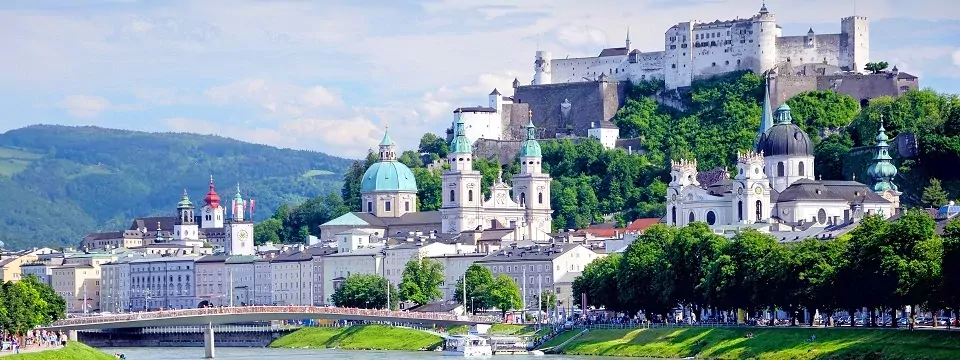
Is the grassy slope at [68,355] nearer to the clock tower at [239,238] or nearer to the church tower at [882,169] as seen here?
the church tower at [882,169]

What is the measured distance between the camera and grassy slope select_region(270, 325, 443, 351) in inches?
3903

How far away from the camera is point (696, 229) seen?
89625 mm

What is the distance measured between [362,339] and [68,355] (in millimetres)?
33451

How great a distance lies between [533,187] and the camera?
15088 centimetres

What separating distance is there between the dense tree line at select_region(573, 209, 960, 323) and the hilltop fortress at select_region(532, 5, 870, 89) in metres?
57.2

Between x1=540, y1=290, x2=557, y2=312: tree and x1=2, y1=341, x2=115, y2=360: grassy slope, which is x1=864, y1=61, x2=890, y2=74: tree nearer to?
x1=540, y1=290, x2=557, y2=312: tree

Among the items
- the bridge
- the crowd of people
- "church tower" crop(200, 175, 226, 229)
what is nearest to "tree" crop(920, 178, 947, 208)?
the bridge

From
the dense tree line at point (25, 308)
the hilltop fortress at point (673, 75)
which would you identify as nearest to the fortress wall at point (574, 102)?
the hilltop fortress at point (673, 75)

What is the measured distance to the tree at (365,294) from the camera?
119562mm

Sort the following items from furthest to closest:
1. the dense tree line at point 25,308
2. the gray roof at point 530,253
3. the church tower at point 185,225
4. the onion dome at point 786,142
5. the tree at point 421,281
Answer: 1. the church tower at point 185,225
2. the onion dome at point 786,142
3. the gray roof at point 530,253
4. the tree at point 421,281
5. the dense tree line at point 25,308

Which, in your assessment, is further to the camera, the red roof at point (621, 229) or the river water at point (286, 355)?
the red roof at point (621, 229)

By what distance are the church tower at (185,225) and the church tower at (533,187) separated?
40824 millimetres

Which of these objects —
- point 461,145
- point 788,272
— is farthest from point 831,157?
point 788,272

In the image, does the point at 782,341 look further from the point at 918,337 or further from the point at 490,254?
the point at 490,254
